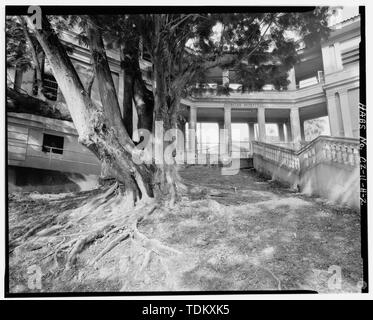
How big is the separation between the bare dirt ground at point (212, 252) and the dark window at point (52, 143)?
12.4ft

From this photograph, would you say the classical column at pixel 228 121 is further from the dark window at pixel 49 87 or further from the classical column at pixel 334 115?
the dark window at pixel 49 87

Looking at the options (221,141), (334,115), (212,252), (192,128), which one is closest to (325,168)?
(212,252)

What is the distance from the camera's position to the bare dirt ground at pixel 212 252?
3311 millimetres

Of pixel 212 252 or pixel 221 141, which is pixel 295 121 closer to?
pixel 221 141

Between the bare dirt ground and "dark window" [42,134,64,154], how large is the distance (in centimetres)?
377

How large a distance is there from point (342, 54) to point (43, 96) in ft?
41.5

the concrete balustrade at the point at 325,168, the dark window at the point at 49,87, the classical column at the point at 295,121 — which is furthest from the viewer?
the classical column at the point at 295,121

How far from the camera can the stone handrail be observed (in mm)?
4605

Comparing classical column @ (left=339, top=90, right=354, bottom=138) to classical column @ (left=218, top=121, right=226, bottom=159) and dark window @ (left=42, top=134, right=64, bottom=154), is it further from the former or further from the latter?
dark window @ (left=42, top=134, right=64, bottom=154)

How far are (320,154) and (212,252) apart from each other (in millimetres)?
3773

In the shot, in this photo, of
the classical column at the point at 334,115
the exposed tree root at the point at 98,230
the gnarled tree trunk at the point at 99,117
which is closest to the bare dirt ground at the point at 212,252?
the exposed tree root at the point at 98,230

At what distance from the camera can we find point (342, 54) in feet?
37.4

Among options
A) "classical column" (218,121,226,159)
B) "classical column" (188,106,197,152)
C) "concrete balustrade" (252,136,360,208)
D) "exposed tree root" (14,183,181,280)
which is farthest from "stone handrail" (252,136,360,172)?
"classical column" (188,106,197,152)

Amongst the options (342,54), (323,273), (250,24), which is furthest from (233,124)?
(323,273)
